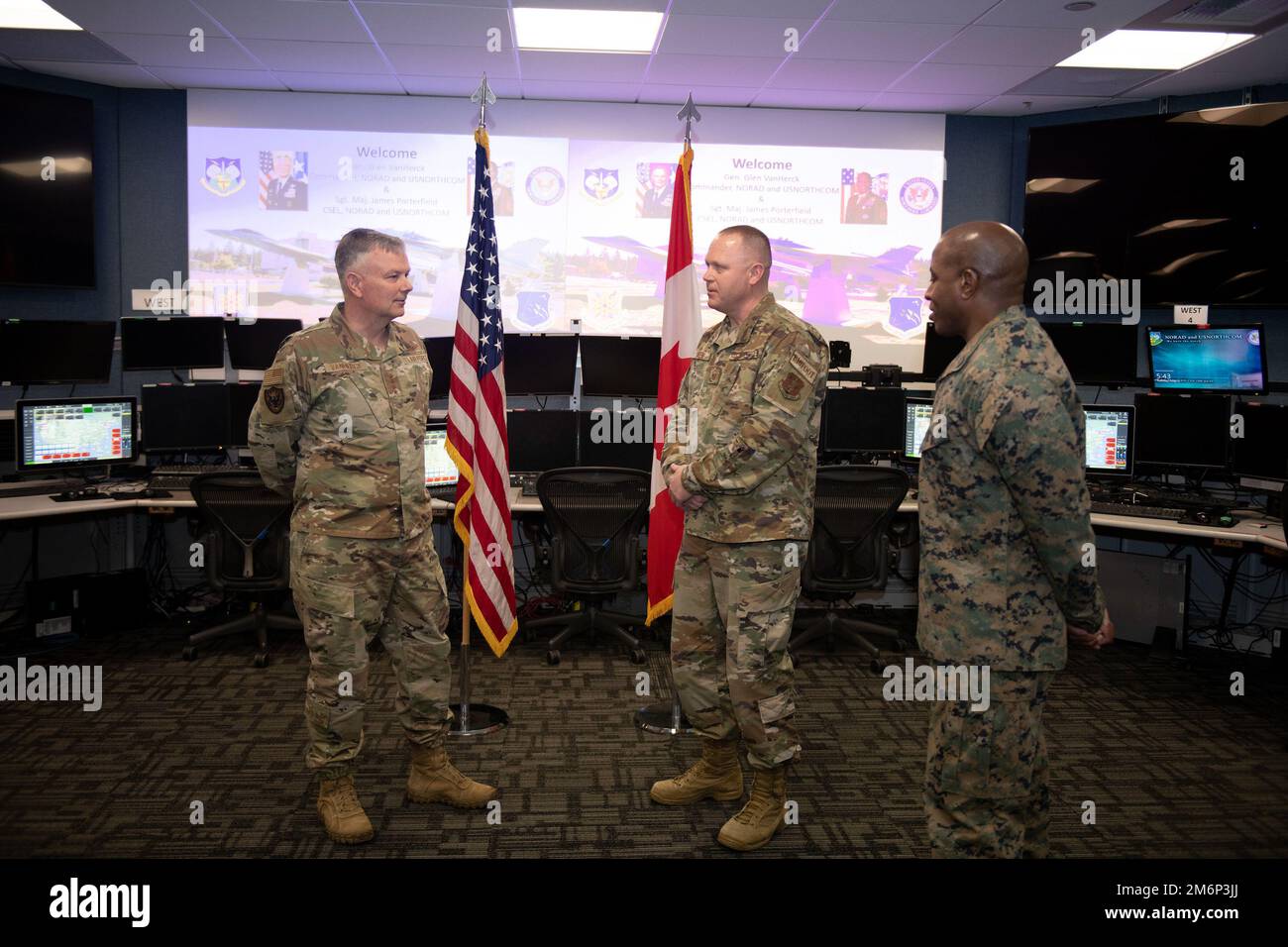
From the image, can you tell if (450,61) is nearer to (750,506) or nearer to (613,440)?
(613,440)

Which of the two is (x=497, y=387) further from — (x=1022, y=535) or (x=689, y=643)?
(x=1022, y=535)

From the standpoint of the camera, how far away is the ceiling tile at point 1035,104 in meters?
5.64

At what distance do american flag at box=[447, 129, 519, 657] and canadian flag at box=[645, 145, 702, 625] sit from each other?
609 millimetres

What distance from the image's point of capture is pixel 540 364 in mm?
5160

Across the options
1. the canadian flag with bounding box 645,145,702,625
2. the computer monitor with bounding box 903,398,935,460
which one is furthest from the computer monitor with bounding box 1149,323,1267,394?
the canadian flag with bounding box 645,145,702,625

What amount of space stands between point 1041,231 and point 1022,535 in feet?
15.1

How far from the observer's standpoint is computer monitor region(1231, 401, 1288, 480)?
442 cm

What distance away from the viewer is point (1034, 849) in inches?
78.8

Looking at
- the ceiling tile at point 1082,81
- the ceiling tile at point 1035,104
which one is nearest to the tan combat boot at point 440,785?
the ceiling tile at point 1082,81

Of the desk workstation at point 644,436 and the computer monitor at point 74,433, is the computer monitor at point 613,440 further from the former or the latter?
the computer monitor at point 74,433

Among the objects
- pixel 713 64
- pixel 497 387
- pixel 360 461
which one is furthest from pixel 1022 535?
pixel 713 64

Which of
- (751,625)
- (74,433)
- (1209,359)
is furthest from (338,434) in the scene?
(1209,359)

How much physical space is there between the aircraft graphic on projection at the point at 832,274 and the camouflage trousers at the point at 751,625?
3.53 meters

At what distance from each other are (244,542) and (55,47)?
2969 millimetres
